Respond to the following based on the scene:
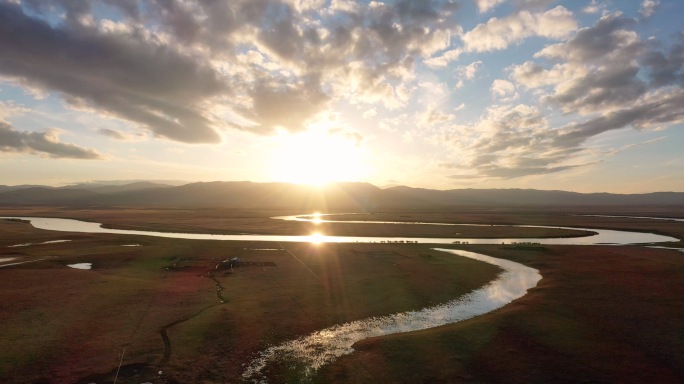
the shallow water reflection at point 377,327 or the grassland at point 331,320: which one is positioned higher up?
the grassland at point 331,320

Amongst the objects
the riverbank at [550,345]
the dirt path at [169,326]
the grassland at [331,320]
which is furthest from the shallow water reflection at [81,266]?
the riverbank at [550,345]

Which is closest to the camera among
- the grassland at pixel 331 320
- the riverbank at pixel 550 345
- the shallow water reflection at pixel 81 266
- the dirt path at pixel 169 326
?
the riverbank at pixel 550 345

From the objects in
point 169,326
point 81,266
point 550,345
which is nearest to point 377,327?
point 550,345

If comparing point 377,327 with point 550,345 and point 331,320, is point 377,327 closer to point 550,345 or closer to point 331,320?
point 331,320

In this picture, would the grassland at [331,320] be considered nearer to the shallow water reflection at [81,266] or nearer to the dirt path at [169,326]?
the dirt path at [169,326]

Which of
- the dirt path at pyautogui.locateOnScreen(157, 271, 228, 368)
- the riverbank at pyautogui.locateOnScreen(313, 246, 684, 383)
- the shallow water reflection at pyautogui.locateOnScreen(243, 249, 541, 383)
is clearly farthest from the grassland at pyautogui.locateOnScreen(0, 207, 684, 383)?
the shallow water reflection at pyautogui.locateOnScreen(243, 249, 541, 383)

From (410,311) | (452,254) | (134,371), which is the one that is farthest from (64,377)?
(452,254)
